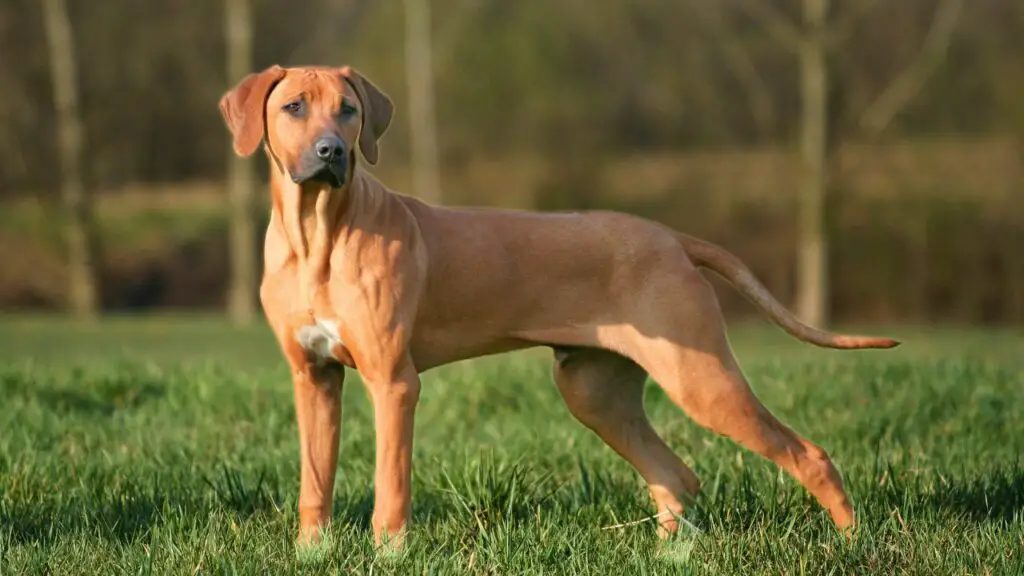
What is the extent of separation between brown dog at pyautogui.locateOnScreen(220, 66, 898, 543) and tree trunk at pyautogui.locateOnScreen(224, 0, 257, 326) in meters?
19.2

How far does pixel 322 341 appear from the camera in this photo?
5027 millimetres

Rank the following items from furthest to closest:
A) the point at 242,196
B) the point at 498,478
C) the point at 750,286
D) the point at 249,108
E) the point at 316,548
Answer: the point at 242,196 < the point at 498,478 < the point at 750,286 < the point at 249,108 < the point at 316,548

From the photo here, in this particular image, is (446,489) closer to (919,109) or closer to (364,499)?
(364,499)

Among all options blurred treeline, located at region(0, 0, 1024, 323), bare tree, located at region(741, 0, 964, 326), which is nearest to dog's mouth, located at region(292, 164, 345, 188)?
bare tree, located at region(741, 0, 964, 326)

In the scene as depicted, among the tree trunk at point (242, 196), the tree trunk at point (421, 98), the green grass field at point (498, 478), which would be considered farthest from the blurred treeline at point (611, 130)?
the green grass field at point (498, 478)

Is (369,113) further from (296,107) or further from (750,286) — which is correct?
(750,286)

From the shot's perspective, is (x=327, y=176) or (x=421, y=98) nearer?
(x=327, y=176)

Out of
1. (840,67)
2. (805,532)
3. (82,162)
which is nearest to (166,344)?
(82,162)

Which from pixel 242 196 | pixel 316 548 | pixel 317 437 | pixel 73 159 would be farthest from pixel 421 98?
pixel 316 548

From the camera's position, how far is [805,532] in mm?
5117

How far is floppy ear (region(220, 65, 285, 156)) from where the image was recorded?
16.1 feet

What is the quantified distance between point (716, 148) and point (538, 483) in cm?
2010

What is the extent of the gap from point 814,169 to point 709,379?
18238 mm

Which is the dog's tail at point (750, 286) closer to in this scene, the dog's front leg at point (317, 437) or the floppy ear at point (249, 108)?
the dog's front leg at point (317, 437)
